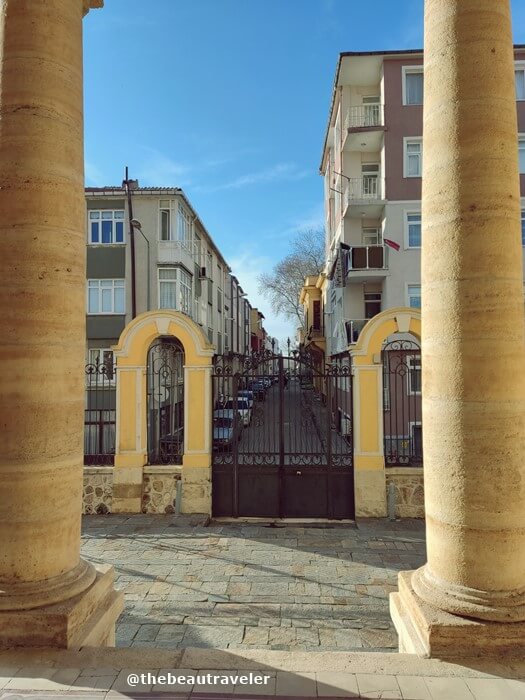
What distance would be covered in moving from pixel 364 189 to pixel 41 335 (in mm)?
17533

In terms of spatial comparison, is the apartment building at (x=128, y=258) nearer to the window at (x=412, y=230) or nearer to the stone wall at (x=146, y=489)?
the window at (x=412, y=230)

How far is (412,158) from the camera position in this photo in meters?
Answer: 17.0

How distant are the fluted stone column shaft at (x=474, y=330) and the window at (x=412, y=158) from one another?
47.4ft

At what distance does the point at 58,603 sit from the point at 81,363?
1575mm

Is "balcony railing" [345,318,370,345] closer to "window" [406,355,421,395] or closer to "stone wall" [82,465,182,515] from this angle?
"window" [406,355,421,395]

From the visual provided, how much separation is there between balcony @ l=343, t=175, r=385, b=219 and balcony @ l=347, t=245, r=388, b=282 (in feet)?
5.32

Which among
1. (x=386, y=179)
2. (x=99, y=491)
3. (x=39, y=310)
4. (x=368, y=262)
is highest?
(x=386, y=179)

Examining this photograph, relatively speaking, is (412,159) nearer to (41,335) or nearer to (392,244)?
(392,244)

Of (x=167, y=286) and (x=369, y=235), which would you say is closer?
(x=369, y=235)

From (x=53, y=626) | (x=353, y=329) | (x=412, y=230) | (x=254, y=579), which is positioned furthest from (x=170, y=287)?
(x=53, y=626)

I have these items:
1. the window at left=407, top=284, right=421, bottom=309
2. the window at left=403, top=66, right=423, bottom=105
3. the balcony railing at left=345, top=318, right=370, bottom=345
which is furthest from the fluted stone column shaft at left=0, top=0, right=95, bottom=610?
the window at left=403, top=66, right=423, bottom=105

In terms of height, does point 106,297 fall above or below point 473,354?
above

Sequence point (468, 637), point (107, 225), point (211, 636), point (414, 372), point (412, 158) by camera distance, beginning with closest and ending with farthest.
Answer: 1. point (468, 637)
2. point (211, 636)
3. point (414, 372)
4. point (412, 158)
5. point (107, 225)

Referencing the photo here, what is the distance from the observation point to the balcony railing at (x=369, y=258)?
55.3 feet
